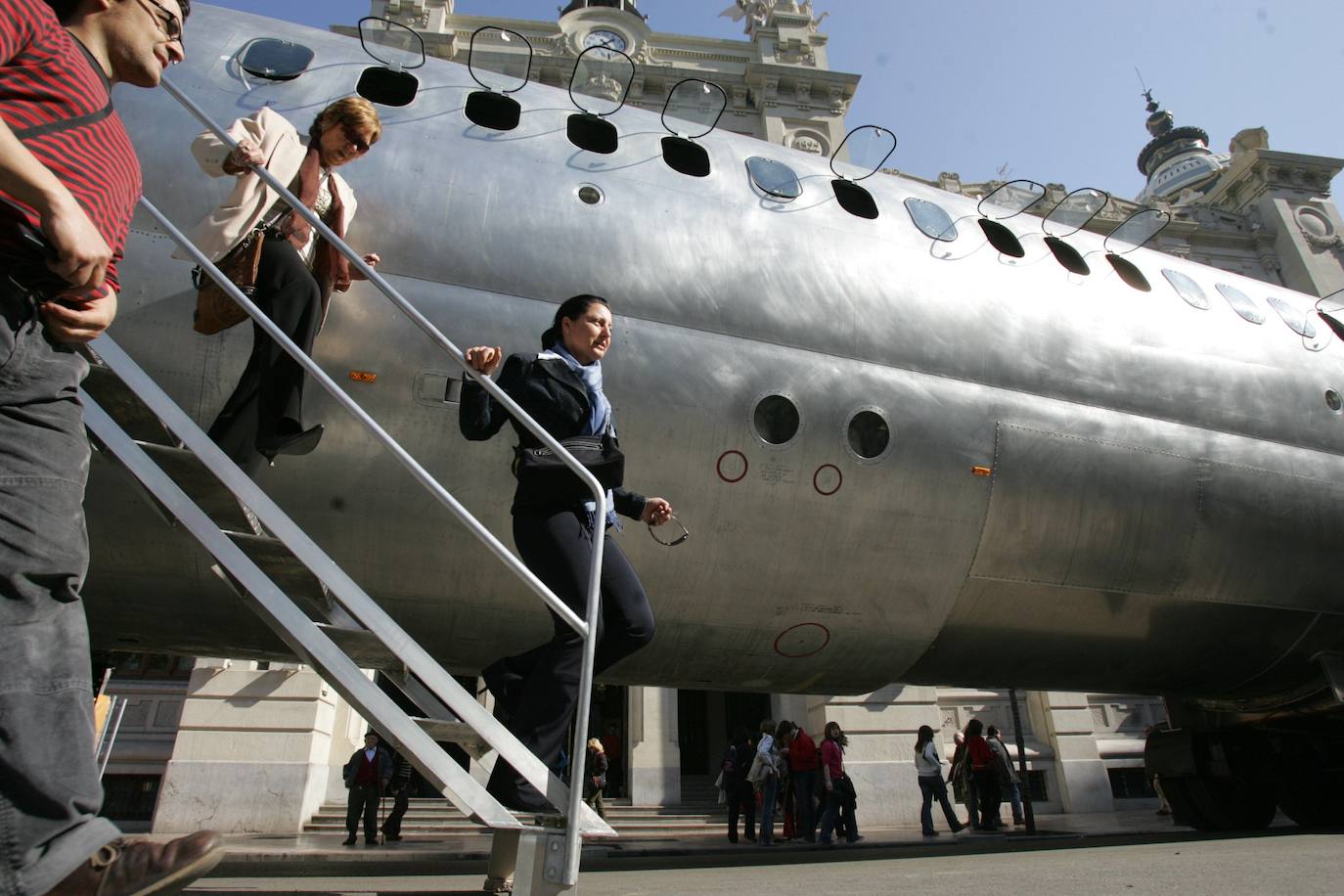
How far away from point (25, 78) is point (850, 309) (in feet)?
14.3

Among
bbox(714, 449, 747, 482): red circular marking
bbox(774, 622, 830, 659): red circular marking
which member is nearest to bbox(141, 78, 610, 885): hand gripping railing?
bbox(714, 449, 747, 482): red circular marking

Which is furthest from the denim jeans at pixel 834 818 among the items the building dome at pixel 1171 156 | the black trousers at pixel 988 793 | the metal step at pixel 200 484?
the building dome at pixel 1171 156

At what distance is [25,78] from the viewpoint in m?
1.88

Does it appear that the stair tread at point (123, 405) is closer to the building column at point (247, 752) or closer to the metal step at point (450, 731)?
the metal step at point (450, 731)

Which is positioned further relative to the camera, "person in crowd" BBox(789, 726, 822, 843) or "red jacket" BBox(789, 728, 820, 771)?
"red jacket" BBox(789, 728, 820, 771)

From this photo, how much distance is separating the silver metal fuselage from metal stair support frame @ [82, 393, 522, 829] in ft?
5.31

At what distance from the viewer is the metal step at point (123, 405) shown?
3.01m

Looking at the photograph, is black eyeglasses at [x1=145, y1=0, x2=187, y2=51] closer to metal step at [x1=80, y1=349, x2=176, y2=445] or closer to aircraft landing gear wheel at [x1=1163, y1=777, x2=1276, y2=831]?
metal step at [x1=80, y1=349, x2=176, y2=445]

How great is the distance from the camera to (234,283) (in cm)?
393

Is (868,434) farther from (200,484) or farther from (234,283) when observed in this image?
(200,484)

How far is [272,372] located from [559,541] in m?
1.63

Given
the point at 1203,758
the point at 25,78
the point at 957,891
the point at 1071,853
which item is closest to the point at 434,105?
the point at 25,78

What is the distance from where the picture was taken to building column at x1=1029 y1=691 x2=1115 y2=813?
63.3ft

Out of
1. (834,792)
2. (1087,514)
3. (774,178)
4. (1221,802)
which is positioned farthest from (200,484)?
(834,792)
